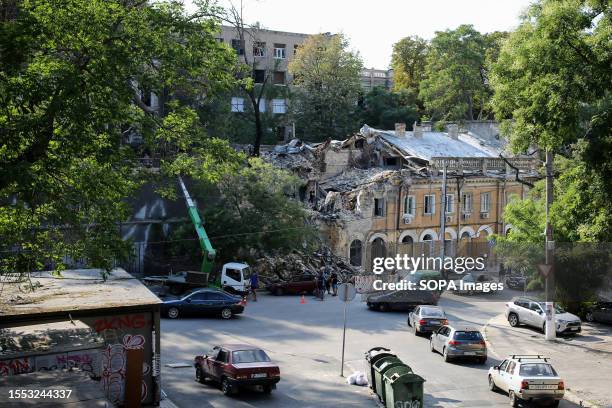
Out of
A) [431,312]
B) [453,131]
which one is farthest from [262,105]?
[431,312]

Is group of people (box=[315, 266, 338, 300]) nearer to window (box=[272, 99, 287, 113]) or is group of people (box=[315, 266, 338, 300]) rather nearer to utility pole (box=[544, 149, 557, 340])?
utility pole (box=[544, 149, 557, 340])

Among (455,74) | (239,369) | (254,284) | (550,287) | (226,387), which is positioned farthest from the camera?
(455,74)

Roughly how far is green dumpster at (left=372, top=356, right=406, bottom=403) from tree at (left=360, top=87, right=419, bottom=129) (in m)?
50.6

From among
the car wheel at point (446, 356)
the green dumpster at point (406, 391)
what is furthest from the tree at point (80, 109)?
the car wheel at point (446, 356)

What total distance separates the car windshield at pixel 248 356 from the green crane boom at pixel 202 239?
61.7 ft

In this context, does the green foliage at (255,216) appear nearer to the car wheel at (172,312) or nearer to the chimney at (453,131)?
the car wheel at (172,312)

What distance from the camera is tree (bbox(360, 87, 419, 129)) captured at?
68.2 m

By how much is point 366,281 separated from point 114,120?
2381 centimetres

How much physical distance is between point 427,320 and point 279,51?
53649 mm

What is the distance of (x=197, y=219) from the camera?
40938 millimetres

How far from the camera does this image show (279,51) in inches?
3034

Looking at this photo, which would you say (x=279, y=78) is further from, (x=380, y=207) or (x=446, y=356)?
(x=446, y=356)

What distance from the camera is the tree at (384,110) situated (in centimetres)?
6825

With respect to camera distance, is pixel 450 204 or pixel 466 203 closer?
pixel 450 204
